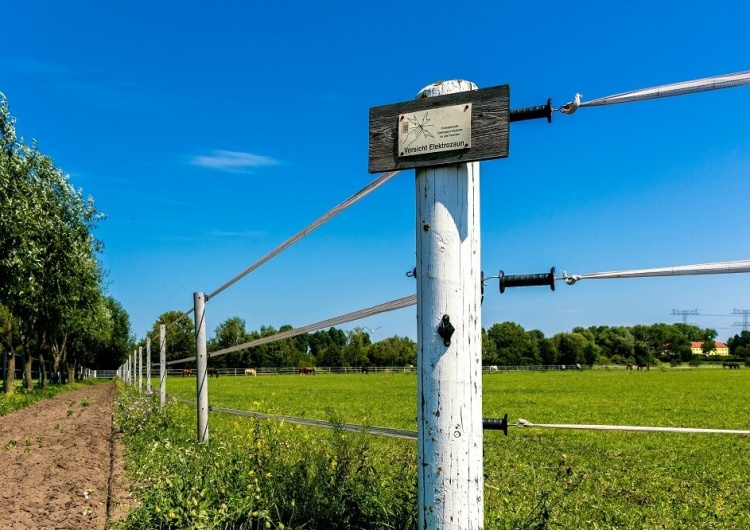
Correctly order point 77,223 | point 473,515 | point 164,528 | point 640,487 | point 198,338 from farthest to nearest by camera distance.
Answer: point 77,223, point 640,487, point 198,338, point 164,528, point 473,515

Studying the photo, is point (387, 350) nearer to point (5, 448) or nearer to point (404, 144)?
point (5, 448)

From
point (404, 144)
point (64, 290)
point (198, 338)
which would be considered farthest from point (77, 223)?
point (404, 144)

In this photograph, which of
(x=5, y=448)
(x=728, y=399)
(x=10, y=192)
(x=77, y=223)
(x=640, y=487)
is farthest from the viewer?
(x=77, y=223)

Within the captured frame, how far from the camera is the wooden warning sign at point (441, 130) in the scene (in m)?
2.41

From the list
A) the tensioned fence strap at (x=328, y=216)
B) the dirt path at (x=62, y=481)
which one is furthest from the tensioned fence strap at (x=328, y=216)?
the dirt path at (x=62, y=481)

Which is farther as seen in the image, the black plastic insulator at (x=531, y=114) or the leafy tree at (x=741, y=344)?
the leafy tree at (x=741, y=344)

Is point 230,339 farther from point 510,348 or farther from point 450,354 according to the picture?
point 450,354

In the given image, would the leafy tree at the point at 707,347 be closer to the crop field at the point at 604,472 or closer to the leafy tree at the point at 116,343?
the leafy tree at the point at 116,343

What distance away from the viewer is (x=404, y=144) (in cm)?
256

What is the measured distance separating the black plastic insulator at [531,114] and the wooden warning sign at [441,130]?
63 mm

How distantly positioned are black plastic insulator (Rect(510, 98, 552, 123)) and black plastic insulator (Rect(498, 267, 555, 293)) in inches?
23.6

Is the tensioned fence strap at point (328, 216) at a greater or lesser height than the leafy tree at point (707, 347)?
greater

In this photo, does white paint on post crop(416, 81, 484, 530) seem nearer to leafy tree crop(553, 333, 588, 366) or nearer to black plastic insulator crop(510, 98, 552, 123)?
black plastic insulator crop(510, 98, 552, 123)

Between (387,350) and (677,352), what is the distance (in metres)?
48.9
